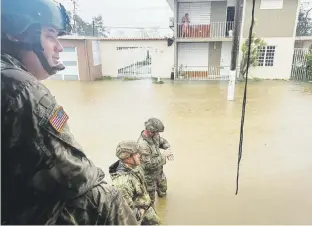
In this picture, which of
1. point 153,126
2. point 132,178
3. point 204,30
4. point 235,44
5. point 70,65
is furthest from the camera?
point 204,30

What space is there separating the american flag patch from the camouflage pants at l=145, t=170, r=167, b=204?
2690 mm

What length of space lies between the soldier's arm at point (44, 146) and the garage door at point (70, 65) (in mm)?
14880

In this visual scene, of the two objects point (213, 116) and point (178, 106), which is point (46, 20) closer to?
point (213, 116)

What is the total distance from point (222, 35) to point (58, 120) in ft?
50.8

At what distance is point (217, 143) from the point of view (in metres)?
5.85

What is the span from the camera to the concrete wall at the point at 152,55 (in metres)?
15.6

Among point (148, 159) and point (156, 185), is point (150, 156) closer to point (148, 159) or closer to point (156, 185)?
point (148, 159)

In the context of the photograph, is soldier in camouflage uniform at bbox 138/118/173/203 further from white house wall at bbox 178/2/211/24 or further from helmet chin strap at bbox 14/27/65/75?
white house wall at bbox 178/2/211/24

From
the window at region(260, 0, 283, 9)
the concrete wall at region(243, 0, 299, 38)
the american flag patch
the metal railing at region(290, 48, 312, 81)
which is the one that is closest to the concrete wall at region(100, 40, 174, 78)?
the concrete wall at region(243, 0, 299, 38)

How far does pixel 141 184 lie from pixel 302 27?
29.4 m

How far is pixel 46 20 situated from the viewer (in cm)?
91

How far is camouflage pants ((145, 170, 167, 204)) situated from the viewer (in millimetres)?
3457

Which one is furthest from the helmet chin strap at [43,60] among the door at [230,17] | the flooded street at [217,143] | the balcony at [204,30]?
the door at [230,17]

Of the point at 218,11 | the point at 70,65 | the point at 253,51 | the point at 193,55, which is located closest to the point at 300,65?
the point at 253,51
